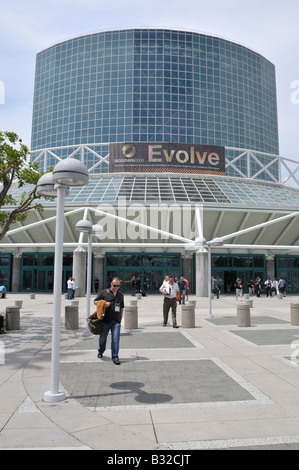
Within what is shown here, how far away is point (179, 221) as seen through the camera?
34.3 metres

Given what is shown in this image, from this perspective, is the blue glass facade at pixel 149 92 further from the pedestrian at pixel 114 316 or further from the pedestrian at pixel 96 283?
the pedestrian at pixel 114 316

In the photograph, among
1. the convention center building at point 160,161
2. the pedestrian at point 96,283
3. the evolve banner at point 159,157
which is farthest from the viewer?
the evolve banner at point 159,157

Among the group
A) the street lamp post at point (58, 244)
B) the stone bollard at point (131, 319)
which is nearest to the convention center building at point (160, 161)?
the stone bollard at point (131, 319)

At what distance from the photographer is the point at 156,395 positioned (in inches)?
238

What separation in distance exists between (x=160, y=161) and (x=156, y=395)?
124ft

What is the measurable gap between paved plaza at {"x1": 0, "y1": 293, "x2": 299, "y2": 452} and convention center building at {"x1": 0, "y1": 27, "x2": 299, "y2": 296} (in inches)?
794

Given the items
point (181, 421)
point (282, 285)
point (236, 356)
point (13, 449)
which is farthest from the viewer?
point (282, 285)

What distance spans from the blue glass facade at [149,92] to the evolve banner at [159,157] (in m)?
32.0

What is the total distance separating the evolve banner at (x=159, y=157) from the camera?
4194 centimetres

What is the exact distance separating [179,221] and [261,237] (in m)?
9.30

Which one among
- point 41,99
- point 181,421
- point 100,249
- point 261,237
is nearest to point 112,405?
point 181,421

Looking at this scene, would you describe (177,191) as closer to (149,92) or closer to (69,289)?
(69,289)

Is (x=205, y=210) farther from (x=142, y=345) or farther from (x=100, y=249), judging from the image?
(x=142, y=345)

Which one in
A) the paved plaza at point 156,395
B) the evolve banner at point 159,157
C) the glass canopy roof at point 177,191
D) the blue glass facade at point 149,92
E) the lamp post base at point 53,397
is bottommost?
the paved plaza at point 156,395
